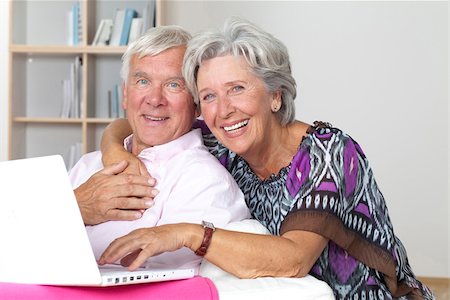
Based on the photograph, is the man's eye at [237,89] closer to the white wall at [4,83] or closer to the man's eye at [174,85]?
the man's eye at [174,85]

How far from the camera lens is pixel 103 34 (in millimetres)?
5184

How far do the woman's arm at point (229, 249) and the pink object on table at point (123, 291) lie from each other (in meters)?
0.12

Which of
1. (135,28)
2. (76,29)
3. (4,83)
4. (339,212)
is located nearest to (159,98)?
(339,212)

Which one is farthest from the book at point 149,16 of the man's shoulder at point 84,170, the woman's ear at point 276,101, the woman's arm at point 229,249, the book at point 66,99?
the woman's arm at point 229,249

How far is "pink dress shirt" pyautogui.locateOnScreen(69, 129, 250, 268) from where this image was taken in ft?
6.56

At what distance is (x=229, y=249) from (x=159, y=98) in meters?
0.65

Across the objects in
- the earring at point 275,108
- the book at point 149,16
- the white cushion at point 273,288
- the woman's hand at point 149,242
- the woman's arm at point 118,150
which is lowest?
the white cushion at point 273,288

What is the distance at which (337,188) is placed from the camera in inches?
76.7

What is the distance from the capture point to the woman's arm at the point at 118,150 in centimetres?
220

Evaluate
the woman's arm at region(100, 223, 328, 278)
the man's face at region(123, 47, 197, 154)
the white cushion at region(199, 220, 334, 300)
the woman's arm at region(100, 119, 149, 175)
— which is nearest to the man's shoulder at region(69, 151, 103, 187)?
the woman's arm at region(100, 119, 149, 175)

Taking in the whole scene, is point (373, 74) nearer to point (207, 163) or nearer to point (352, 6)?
point (352, 6)

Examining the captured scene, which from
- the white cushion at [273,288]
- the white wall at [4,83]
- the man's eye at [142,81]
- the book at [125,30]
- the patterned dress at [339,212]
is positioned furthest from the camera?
the white wall at [4,83]

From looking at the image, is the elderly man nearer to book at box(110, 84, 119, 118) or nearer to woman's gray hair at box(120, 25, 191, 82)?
woman's gray hair at box(120, 25, 191, 82)

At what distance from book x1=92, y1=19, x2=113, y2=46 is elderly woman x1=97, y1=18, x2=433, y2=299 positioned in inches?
116
